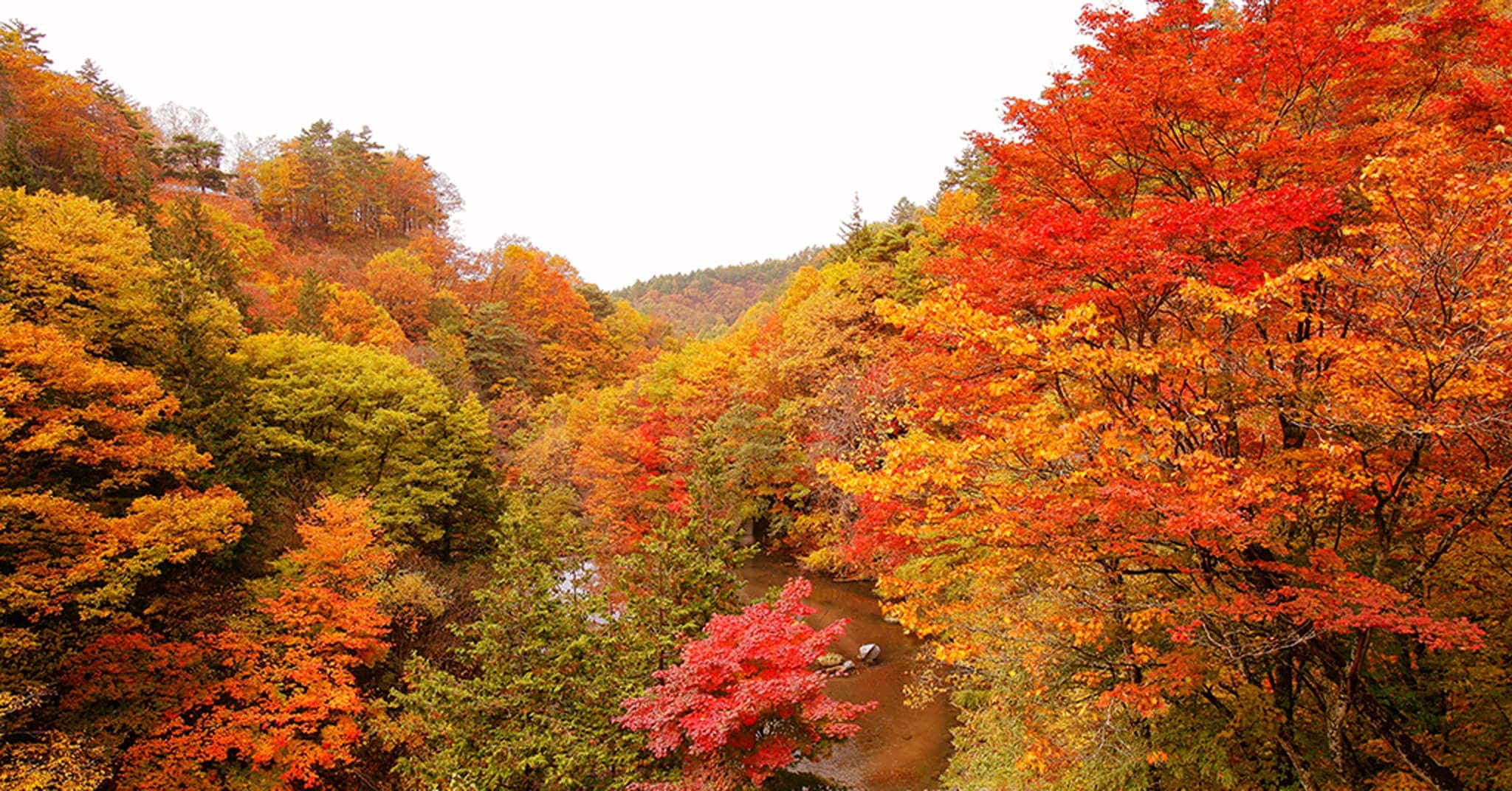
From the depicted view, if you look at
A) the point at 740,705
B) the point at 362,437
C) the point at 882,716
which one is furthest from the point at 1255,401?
the point at 362,437

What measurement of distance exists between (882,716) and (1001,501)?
400 inches

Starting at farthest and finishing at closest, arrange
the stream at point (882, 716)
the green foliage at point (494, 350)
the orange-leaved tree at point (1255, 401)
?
the green foliage at point (494, 350)
the stream at point (882, 716)
the orange-leaved tree at point (1255, 401)

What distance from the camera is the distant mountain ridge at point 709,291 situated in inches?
3708

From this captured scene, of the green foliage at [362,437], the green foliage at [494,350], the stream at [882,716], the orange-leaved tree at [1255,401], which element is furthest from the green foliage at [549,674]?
the green foliage at [494,350]

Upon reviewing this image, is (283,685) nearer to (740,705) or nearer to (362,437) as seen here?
(362,437)

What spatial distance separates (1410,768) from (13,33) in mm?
46357

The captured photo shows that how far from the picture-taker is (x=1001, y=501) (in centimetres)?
674

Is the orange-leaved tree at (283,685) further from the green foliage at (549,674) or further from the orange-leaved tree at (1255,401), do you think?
the orange-leaved tree at (1255,401)

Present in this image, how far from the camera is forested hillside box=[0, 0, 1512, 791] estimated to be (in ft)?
18.4

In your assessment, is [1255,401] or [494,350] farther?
[494,350]

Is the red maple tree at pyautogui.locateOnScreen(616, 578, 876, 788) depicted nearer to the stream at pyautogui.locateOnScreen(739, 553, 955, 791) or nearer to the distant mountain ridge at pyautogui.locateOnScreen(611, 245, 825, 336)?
the stream at pyautogui.locateOnScreen(739, 553, 955, 791)

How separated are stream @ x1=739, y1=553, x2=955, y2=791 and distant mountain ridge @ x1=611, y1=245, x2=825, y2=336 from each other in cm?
6622

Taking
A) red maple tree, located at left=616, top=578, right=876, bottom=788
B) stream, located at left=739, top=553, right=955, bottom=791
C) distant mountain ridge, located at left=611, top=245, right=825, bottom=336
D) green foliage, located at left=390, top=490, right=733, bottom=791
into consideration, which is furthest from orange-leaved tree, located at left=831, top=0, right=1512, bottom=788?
distant mountain ridge, located at left=611, top=245, right=825, bottom=336

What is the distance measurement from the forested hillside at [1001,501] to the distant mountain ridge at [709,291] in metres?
68.1
